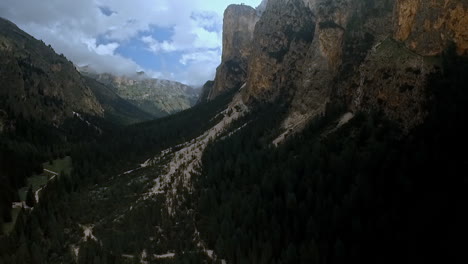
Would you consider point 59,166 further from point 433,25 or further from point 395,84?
point 433,25

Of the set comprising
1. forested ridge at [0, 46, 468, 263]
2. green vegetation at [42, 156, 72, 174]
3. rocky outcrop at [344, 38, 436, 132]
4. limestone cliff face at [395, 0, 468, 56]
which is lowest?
forested ridge at [0, 46, 468, 263]

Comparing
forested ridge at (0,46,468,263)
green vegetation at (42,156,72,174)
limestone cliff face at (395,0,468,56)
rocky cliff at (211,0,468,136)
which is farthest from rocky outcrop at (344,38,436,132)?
green vegetation at (42,156,72,174)

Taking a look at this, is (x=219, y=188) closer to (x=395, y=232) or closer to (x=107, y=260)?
(x=107, y=260)

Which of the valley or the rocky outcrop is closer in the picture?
the valley

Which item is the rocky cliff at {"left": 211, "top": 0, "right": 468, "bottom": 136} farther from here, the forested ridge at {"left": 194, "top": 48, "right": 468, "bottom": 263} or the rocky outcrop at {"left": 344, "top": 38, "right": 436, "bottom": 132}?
the forested ridge at {"left": 194, "top": 48, "right": 468, "bottom": 263}

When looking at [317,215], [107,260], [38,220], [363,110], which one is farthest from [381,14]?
[38,220]

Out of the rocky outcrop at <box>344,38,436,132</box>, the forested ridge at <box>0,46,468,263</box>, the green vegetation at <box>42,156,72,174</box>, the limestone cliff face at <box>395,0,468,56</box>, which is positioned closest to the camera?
the forested ridge at <box>0,46,468,263</box>

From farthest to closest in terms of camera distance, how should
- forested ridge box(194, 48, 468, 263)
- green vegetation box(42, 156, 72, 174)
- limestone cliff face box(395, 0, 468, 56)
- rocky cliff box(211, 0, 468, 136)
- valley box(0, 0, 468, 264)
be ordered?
green vegetation box(42, 156, 72, 174)
rocky cliff box(211, 0, 468, 136)
limestone cliff face box(395, 0, 468, 56)
valley box(0, 0, 468, 264)
forested ridge box(194, 48, 468, 263)

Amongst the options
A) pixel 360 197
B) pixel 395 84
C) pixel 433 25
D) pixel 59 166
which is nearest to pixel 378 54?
pixel 395 84

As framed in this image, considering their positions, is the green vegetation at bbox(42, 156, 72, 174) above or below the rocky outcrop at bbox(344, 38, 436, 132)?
below

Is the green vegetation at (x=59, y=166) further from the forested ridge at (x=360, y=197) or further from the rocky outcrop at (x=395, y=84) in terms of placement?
the rocky outcrop at (x=395, y=84)
